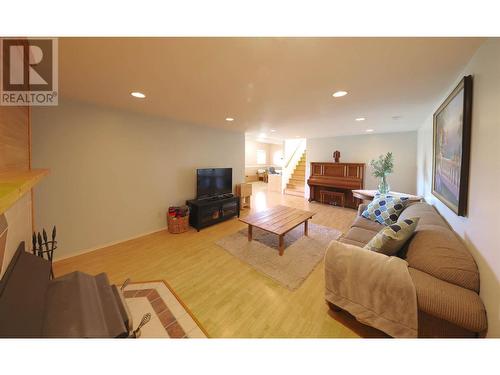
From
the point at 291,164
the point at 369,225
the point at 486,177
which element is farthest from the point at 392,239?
the point at 291,164

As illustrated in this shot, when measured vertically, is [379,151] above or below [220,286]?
above

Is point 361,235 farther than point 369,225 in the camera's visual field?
No

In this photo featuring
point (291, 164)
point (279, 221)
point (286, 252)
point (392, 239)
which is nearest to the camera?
point (392, 239)

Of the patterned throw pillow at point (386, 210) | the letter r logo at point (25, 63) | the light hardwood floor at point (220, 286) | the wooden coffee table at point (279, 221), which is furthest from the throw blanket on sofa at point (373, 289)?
the letter r logo at point (25, 63)

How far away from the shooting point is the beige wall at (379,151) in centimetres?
438

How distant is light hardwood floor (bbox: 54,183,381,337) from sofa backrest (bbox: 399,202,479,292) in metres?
0.67

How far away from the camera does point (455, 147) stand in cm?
144

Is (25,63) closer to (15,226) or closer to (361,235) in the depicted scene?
(15,226)

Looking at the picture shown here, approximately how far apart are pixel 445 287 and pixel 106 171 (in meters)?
3.82

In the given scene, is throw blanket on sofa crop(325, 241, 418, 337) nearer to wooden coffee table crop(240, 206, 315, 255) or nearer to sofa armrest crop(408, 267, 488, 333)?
sofa armrest crop(408, 267, 488, 333)

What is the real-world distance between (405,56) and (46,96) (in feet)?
10.8
